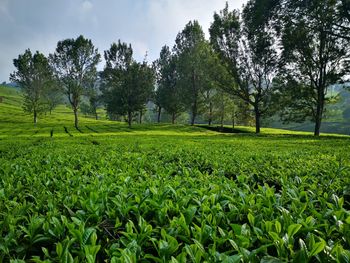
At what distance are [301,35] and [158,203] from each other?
113 ft

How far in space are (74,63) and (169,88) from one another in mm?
25215

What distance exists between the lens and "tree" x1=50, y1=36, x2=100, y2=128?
56438 millimetres

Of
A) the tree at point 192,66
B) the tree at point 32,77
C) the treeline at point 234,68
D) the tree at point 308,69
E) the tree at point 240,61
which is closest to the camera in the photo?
the treeline at point 234,68

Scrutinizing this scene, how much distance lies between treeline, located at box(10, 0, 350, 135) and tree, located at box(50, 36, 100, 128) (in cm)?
20

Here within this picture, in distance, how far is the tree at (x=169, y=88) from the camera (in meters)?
69.6

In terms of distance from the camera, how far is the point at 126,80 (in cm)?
6234

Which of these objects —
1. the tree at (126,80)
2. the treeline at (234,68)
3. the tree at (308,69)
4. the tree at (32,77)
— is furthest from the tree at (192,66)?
the tree at (32,77)

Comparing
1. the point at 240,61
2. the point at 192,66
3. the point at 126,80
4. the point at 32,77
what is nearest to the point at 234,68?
the point at 240,61

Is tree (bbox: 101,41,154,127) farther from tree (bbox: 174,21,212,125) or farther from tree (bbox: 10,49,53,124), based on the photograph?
tree (bbox: 10,49,53,124)

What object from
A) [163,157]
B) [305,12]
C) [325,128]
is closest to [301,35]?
[305,12]

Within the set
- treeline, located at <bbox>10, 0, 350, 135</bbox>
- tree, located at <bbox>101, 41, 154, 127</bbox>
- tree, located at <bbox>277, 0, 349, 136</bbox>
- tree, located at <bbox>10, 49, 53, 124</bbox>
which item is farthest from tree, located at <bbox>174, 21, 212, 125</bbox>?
tree, located at <bbox>10, 49, 53, 124</bbox>

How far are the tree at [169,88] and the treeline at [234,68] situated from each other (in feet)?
0.88

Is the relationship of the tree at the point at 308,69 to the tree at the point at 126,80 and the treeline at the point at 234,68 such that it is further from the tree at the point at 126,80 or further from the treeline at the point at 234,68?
the tree at the point at 126,80

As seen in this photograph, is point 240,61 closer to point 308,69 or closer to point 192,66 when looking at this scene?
point 308,69
